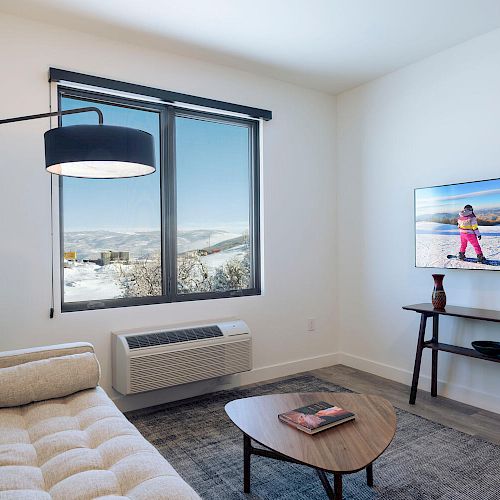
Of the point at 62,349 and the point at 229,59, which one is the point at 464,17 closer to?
the point at 229,59

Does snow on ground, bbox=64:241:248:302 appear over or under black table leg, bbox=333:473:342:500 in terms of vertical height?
over

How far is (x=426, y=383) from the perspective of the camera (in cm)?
362

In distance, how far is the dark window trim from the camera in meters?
3.00

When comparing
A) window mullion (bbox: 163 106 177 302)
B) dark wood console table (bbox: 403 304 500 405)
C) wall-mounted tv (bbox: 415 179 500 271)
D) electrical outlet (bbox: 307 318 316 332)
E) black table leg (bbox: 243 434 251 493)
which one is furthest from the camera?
electrical outlet (bbox: 307 318 316 332)

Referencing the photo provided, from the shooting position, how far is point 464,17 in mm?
2941

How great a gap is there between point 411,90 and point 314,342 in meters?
2.39

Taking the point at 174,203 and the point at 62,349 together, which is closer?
the point at 62,349

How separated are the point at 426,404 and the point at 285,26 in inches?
113

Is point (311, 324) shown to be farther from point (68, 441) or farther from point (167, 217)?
point (68, 441)

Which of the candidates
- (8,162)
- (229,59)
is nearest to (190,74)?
(229,59)

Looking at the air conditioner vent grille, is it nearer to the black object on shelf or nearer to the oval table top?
the oval table top

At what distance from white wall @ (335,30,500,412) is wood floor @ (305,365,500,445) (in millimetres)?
115

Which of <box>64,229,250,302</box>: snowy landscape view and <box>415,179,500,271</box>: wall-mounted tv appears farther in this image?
<box>64,229,250,302</box>: snowy landscape view

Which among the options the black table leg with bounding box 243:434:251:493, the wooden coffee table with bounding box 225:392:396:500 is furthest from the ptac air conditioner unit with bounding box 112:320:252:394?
the black table leg with bounding box 243:434:251:493
